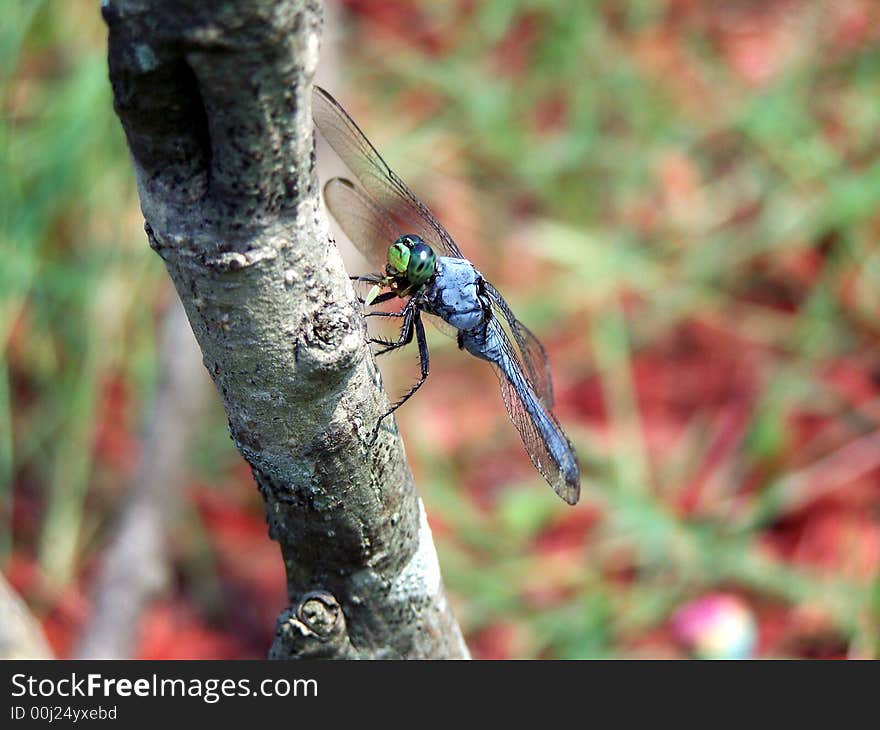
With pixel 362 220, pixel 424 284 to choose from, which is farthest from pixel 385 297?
pixel 362 220

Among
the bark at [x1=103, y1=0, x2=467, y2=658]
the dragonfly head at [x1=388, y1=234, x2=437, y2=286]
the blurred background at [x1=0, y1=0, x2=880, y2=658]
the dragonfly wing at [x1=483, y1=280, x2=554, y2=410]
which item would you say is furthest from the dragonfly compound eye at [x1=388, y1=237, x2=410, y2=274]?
the blurred background at [x1=0, y1=0, x2=880, y2=658]

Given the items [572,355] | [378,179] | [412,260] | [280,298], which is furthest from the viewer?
[572,355]

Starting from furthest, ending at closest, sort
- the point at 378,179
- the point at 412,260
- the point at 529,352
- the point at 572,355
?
the point at 572,355 → the point at 529,352 → the point at 378,179 → the point at 412,260

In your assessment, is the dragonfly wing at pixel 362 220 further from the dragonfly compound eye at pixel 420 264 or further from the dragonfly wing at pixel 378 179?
→ the dragonfly compound eye at pixel 420 264

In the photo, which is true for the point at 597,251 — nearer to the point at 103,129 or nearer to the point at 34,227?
the point at 103,129

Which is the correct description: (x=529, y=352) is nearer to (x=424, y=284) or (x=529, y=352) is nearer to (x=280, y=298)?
(x=424, y=284)

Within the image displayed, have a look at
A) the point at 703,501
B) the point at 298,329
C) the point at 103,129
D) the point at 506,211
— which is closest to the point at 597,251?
the point at 506,211

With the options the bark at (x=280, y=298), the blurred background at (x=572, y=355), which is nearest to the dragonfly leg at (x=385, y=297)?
the bark at (x=280, y=298)
